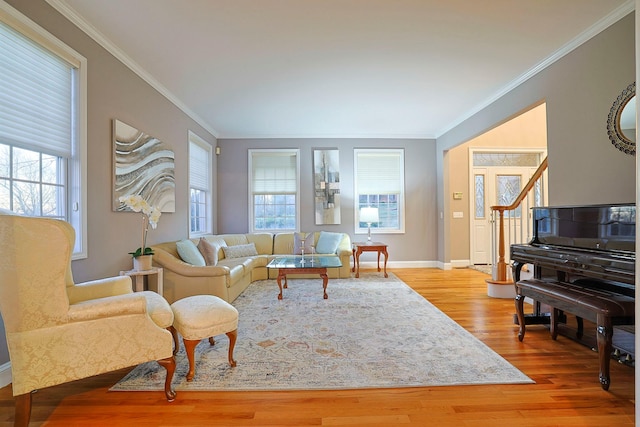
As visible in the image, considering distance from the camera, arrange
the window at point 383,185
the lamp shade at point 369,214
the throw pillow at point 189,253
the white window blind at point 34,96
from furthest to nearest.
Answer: the window at point 383,185
the lamp shade at point 369,214
the throw pillow at point 189,253
the white window blind at point 34,96

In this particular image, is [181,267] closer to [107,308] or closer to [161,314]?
[161,314]

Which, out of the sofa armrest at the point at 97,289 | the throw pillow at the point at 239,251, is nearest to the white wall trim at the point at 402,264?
the throw pillow at the point at 239,251

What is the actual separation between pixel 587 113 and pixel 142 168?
4617 millimetres

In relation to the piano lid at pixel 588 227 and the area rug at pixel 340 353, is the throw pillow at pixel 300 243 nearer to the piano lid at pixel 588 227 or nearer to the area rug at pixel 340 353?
the area rug at pixel 340 353

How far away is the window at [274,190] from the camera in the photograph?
6198 mm

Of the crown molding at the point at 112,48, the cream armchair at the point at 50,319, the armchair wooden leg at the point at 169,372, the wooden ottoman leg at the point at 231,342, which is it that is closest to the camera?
the cream armchair at the point at 50,319

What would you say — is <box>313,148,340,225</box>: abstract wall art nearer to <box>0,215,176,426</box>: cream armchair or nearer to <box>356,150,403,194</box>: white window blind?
<box>356,150,403,194</box>: white window blind

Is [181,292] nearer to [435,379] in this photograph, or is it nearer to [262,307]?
[262,307]

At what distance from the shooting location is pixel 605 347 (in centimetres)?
189

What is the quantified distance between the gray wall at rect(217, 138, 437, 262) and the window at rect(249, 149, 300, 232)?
0.15 metres

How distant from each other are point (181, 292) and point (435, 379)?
2.78m

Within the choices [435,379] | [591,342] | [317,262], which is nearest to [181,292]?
[317,262]

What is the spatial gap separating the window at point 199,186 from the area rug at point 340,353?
2216mm

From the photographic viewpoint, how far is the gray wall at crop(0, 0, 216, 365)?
7.86 feet
